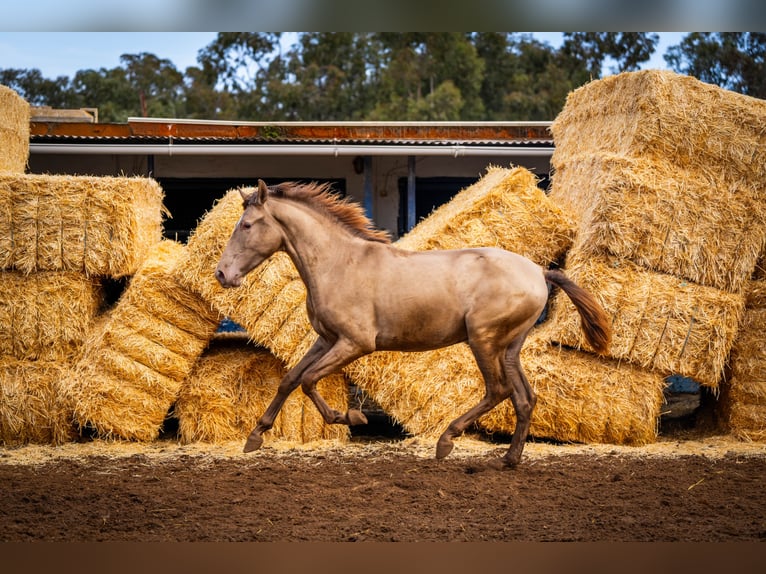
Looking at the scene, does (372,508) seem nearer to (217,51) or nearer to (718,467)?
(718,467)

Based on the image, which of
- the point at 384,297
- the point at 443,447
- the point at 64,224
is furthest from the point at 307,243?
the point at 64,224

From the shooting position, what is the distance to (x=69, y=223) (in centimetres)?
754

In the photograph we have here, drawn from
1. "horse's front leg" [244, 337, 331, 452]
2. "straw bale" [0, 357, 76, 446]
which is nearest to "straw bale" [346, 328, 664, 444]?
"horse's front leg" [244, 337, 331, 452]

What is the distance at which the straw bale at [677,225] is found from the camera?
24.1 ft

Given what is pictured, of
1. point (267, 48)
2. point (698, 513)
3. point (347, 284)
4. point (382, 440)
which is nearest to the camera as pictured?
point (698, 513)

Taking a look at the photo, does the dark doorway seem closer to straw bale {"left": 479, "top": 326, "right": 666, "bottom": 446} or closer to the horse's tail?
straw bale {"left": 479, "top": 326, "right": 666, "bottom": 446}

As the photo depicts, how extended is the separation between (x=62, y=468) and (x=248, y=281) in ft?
7.14

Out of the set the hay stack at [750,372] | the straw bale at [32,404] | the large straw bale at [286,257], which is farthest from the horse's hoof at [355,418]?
the hay stack at [750,372]

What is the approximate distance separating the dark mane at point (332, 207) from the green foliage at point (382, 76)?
Answer: 23.7 metres

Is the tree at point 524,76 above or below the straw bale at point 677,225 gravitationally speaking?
above

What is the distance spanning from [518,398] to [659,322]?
1.83 metres

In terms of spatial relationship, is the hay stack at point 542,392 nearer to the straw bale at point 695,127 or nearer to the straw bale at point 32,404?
the straw bale at point 695,127

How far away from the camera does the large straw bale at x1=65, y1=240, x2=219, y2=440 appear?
731cm

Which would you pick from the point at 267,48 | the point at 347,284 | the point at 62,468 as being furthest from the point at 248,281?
the point at 267,48
